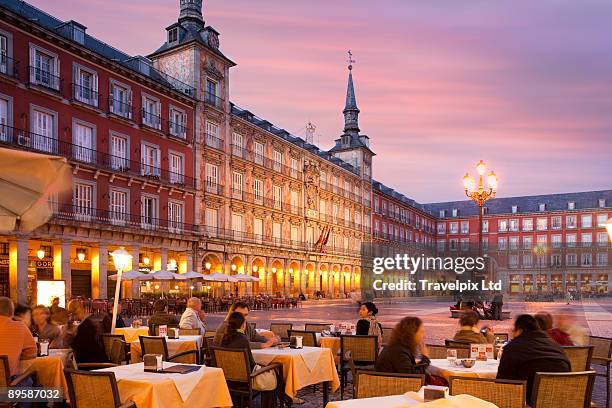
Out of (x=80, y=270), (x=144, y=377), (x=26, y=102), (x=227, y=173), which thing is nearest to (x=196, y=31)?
(x=227, y=173)

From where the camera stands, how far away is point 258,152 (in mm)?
38969

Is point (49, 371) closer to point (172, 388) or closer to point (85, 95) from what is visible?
point (172, 388)

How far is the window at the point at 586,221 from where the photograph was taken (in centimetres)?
7331

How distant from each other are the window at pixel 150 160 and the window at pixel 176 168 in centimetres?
98

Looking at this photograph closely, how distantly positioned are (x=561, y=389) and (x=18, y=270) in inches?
853

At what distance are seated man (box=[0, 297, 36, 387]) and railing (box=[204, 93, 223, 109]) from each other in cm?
2814

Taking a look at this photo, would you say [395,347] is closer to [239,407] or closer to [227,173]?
[239,407]

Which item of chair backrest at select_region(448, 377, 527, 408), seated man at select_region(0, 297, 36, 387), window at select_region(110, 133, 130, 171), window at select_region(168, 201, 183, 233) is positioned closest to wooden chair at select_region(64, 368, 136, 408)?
seated man at select_region(0, 297, 36, 387)

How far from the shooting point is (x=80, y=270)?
26938mm

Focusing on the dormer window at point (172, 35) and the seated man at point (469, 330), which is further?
the dormer window at point (172, 35)

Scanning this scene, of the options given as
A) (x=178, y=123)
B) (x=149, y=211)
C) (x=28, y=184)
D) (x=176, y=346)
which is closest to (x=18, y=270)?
(x=149, y=211)

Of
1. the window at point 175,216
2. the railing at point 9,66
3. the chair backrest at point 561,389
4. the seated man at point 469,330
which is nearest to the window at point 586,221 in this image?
the window at point 175,216

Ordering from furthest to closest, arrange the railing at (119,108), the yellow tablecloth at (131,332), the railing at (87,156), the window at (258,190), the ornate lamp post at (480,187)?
the window at (258,190) → the railing at (119,108) → the railing at (87,156) → the ornate lamp post at (480,187) → the yellow tablecloth at (131,332)

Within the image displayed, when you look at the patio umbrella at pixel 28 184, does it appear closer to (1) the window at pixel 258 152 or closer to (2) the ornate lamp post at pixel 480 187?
(2) the ornate lamp post at pixel 480 187
